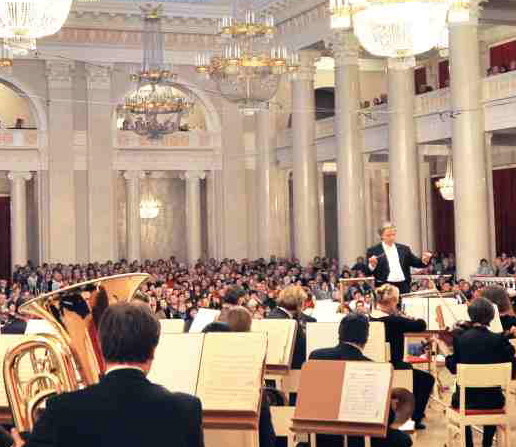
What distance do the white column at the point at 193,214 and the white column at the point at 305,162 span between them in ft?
14.8

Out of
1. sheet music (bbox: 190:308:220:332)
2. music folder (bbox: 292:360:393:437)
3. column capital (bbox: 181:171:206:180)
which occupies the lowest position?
music folder (bbox: 292:360:393:437)

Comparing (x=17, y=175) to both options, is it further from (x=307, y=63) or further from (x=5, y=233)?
(x=307, y=63)

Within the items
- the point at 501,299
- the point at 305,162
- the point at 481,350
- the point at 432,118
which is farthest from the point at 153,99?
the point at 481,350

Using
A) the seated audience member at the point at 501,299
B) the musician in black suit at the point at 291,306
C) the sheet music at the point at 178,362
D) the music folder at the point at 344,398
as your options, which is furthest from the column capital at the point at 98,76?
the music folder at the point at 344,398

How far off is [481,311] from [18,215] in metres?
24.5

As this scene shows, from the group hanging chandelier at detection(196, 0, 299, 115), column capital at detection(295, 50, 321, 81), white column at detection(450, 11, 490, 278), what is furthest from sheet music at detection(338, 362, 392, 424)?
column capital at detection(295, 50, 321, 81)

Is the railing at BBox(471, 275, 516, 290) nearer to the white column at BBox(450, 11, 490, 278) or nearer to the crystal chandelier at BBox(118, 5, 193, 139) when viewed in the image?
the white column at BBox(450, 11, 490, 278)

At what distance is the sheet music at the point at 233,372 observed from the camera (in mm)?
5305

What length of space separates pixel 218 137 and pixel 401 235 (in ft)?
32.4

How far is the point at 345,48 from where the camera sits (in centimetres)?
2578

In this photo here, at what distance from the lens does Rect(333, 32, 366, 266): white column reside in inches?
1016

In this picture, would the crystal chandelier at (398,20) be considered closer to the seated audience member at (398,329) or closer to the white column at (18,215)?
the seated audience member at (398,329)

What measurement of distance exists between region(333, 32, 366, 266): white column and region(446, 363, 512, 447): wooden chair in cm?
1818

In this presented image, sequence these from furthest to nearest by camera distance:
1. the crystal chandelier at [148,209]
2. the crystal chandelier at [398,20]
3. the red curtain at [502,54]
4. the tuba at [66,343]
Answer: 1. the crystal chandelier at [148,209]
2. the red curtain at [502,54]
3. the crystal chandelier at [398,20]
4. the tuba at [66,343]
